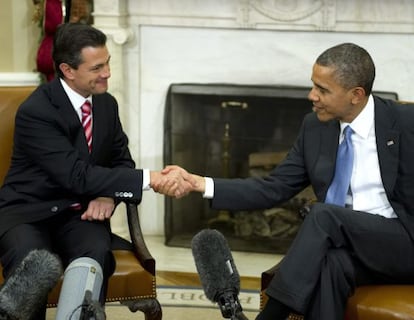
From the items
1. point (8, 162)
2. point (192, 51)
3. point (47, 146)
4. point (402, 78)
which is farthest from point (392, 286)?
point (192, 51)

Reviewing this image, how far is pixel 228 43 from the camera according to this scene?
4762 millimetres

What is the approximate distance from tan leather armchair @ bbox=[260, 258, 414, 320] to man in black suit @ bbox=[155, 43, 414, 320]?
0.04 metres

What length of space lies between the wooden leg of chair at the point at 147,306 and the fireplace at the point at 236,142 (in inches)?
67.9

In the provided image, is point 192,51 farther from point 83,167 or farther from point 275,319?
point 275,319

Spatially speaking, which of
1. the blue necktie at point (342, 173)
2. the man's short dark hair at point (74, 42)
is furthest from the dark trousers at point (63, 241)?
the blue necktie at point (342, 173)

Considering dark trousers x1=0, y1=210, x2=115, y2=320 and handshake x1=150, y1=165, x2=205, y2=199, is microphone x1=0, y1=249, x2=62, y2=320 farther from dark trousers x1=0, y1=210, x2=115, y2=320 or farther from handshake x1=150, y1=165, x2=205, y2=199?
handshake x1=150, y1=165, x2=205, y2=199

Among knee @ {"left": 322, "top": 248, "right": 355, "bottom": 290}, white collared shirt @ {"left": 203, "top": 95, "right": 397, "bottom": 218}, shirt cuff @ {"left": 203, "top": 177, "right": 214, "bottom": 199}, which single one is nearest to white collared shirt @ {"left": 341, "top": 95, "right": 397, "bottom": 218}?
white collared shirt @ {"left": 203, "top": 95, "right": 397, "bottom": 218}

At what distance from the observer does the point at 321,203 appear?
9.70 feet

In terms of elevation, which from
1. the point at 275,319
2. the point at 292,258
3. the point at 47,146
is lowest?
the point at 275,319

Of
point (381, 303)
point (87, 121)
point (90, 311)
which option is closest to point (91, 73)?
point (87, 121)

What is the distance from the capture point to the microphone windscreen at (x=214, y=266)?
2.22 m

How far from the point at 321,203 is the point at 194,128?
206 centimetres

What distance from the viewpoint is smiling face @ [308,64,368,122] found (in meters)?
3.03

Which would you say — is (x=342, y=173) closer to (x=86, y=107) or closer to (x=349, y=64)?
(x=349, y=64)
